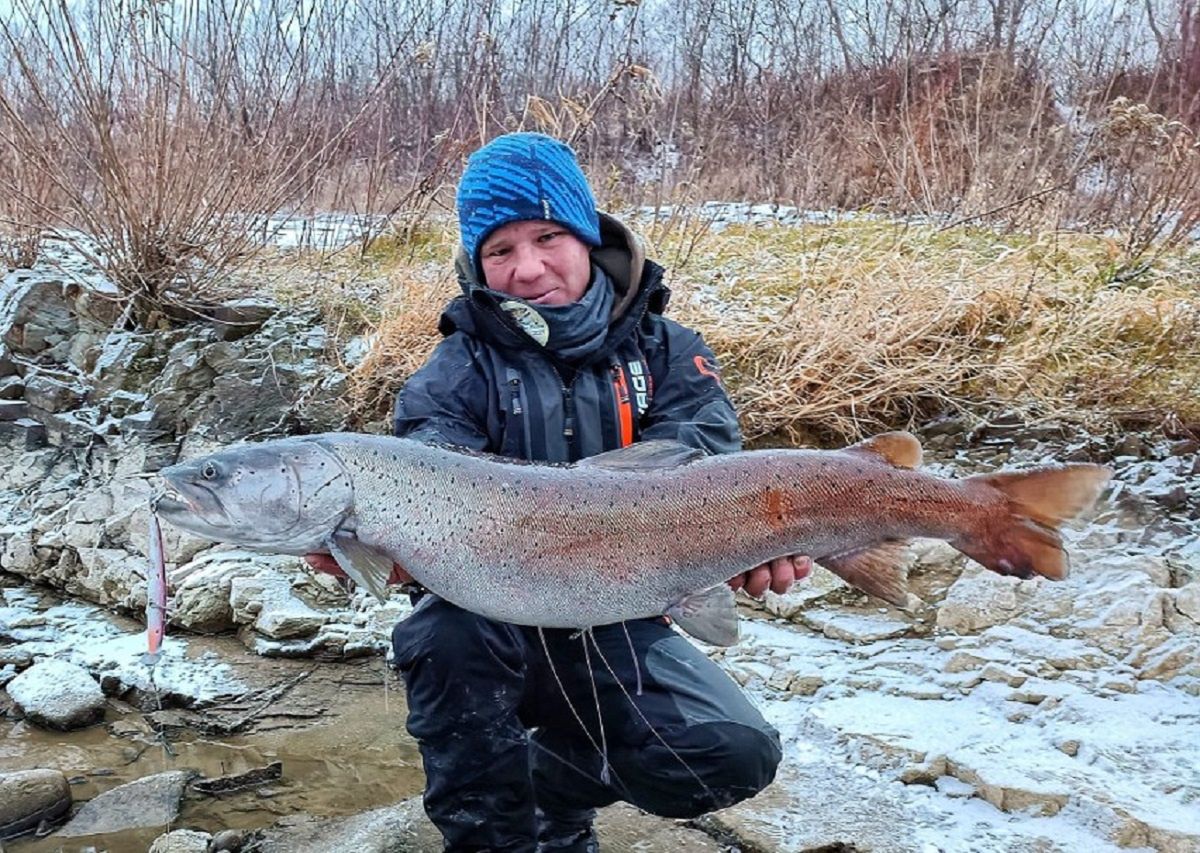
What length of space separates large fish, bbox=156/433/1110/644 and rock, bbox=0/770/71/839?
1524 mm

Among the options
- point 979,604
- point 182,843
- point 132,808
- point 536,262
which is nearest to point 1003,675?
point 979,604

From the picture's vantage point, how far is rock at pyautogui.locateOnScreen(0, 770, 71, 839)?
296 centimetres

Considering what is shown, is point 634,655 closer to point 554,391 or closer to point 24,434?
point 554,391

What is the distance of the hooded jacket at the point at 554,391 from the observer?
2549 millimetres

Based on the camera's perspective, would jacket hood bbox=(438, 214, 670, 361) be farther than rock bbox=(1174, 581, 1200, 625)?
No

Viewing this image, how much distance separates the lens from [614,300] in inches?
107

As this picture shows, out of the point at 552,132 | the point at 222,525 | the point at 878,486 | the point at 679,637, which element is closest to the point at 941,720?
the point at 679,637

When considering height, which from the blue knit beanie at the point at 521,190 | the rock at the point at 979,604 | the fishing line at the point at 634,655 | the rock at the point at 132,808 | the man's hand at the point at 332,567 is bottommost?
the rock at the point at 132,808

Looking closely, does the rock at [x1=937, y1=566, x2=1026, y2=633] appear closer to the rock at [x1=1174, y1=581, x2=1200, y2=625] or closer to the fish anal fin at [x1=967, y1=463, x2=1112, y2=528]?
the rock at [x1=1174, y1=581, x2=1200, y2=625]

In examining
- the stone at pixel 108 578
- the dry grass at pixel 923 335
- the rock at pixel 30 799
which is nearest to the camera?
the rock at pixel 30 799

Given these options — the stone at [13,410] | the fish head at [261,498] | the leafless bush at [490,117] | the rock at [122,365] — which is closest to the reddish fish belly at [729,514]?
the fish head at [261,498]

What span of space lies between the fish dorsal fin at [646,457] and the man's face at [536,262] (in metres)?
0.53

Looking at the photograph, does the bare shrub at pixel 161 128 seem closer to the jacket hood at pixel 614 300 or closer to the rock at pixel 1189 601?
the jacket hood at pixel 614 300

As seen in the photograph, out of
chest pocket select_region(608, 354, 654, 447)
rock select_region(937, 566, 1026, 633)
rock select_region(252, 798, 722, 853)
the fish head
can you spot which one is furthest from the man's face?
rock select_region(937, 566, 1026, 633)
